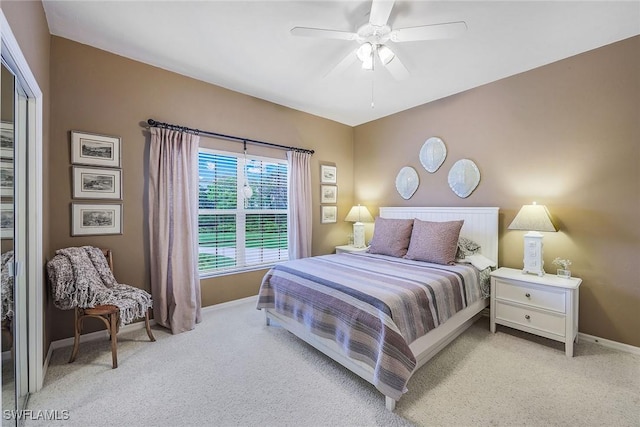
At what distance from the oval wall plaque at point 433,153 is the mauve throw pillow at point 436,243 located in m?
0.99

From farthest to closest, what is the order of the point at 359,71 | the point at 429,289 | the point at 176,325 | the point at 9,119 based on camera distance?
the point at 359,71, the point at 176,325, the point at 429,289, the point at 9,119

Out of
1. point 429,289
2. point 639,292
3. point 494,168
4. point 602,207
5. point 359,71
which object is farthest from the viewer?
point 494,168

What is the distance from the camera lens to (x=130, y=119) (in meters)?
2.74

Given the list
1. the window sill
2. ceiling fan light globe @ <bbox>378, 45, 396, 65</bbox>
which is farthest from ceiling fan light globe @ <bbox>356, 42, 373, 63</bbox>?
the window sill

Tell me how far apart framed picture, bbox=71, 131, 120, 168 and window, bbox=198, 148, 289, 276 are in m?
0.82

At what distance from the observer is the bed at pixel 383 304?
5.72 ft

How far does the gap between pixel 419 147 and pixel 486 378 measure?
2.87 meters

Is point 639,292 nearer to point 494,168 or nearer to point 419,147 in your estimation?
point 494,168

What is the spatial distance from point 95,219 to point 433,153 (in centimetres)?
393

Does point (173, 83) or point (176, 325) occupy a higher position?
point (173, 83)

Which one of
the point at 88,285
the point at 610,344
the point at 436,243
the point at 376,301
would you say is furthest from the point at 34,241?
the point at 610,344

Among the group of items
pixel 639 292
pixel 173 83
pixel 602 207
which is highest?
pixel 173 83

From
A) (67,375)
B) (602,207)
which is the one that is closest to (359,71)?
(602,207)

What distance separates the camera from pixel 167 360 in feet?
7.45
